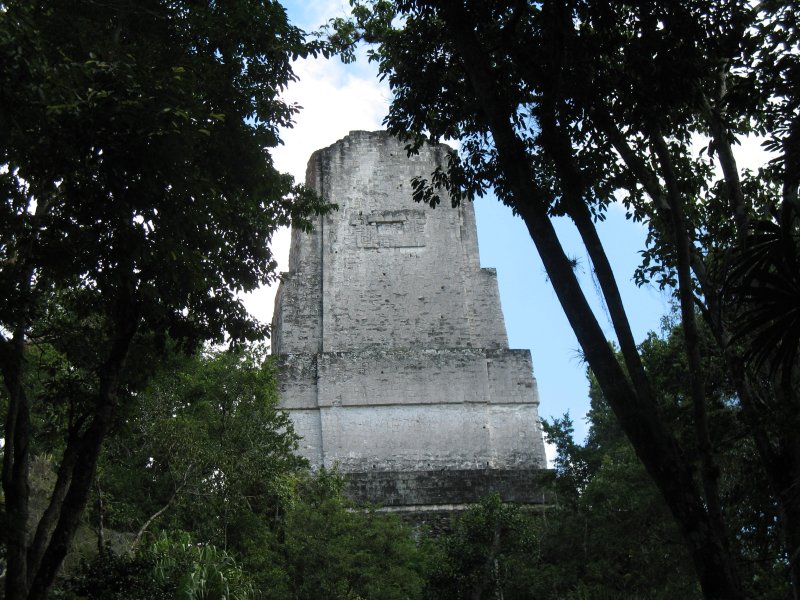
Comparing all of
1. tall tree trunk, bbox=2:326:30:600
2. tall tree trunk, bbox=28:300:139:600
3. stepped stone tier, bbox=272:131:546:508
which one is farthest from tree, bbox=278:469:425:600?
tall tree trunk, bbox=2:326:30:600

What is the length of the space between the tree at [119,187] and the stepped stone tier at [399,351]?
8905mm

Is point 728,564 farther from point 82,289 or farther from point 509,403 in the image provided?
point 509,403

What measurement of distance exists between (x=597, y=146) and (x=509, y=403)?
10765 mm

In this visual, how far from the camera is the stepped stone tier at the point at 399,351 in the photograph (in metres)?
15.7

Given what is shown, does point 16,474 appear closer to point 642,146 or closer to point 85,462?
point 85,462

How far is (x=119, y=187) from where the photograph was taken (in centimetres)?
532

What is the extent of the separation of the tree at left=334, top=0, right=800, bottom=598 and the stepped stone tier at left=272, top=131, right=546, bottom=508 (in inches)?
355

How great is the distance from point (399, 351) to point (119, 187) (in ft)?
37.6

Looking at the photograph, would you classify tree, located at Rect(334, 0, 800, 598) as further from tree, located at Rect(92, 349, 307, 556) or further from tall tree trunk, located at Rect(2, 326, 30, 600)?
tree, located at Rect(92, 349, 307, 556)

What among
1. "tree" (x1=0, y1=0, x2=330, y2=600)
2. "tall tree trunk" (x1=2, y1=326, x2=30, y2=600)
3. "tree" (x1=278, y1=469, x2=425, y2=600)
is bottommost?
"tree" (x1=278, y1=469, x2=425, y2=600)

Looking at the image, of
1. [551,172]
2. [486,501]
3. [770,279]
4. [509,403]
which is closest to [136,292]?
[551,172]

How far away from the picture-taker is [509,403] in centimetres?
1634

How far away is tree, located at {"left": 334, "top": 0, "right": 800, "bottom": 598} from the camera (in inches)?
167

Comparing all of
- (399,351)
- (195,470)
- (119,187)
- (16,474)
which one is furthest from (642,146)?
(399,351)
